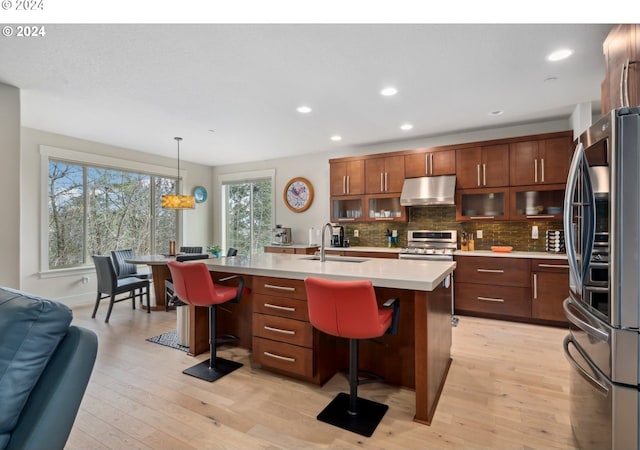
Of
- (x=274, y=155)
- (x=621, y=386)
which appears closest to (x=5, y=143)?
(x=274, y=155)

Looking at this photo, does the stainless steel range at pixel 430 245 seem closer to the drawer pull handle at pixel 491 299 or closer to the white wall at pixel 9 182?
the drawer pull handle at pixel 491 299

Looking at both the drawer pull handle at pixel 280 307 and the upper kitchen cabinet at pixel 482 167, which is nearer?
the drawer pull handle at pixel 280 307

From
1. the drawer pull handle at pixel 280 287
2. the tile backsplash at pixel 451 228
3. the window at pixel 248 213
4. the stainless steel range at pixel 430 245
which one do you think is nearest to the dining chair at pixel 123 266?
the window at pixel 248 213

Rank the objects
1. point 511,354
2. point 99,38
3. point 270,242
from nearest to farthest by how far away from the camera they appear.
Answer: point 99,38 → point 511,354 → point 270,242

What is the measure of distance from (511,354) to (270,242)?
15.5 ft

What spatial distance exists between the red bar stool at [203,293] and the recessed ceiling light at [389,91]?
7.59 feet

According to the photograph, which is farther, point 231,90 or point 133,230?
point 133,230

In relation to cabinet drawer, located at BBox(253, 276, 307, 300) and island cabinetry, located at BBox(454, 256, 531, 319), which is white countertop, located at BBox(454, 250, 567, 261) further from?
cabinet drawer, located at BBox(253, 276, 307, 300)

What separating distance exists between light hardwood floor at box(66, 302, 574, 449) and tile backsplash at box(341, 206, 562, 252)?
67.8 inches

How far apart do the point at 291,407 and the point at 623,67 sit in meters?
2.79

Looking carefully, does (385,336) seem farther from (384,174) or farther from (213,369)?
(384,174)

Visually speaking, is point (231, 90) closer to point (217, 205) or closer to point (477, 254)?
point (477, 254)

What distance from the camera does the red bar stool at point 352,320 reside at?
1777mm
